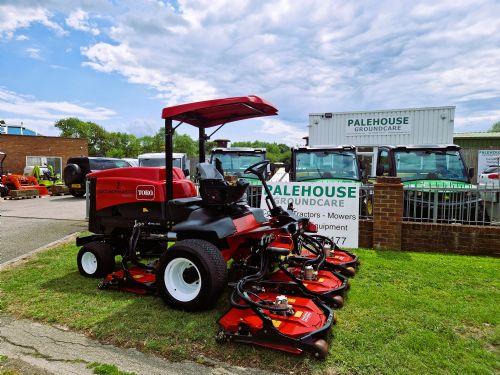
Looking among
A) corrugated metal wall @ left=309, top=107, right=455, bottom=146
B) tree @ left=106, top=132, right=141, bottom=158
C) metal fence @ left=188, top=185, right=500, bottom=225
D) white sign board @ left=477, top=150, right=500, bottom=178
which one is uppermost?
tree @ left=106, top=132, right=141, bottom=158

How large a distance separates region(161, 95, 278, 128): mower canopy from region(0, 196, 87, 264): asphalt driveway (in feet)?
12.8

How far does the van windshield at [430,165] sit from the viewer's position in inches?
291

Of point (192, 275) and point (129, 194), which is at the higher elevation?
point (129, 194)

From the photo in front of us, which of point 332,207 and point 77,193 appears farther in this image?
point 77,193

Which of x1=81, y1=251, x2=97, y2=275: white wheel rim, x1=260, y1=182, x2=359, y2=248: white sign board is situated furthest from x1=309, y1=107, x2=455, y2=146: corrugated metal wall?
x1=81, y1=251, x2=97, y2=275: white wheel rim

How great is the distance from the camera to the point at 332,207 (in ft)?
21.6

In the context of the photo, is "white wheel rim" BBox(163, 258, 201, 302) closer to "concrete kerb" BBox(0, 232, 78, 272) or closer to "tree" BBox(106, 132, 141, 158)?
"concrete kerb" BBox(0, 232, 78, 272)

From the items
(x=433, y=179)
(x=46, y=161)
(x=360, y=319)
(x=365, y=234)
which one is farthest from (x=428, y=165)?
(x=46, y=161)

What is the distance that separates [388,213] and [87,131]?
2713 inches

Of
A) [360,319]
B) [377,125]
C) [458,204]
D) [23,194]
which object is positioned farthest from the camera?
[23,194]

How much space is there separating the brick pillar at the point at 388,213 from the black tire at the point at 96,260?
4.31 m

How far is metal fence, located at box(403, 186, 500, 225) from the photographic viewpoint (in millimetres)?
6098

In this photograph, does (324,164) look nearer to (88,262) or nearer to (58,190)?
(88,262)

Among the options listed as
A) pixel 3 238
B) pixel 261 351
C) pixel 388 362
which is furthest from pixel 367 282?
pixel 3 238
